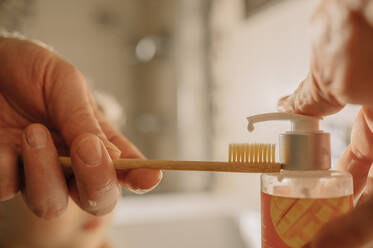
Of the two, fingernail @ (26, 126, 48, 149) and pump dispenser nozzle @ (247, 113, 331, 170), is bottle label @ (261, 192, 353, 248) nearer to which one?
pump dispenser nozzle @ (247, 113, 331, 170)

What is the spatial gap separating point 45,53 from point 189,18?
1019 millimetres

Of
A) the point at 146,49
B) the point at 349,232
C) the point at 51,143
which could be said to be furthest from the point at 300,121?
the point at 146,49

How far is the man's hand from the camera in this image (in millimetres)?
345

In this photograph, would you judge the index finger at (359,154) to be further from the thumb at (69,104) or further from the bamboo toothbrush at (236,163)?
the thumb at (69,104)

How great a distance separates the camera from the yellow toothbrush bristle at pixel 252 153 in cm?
33

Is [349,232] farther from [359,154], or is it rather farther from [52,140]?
[52,140]

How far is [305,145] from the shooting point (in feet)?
1.02

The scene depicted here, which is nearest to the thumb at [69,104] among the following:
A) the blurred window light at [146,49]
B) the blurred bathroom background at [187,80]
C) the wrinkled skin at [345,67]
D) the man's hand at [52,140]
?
the man's hand at [52,140]

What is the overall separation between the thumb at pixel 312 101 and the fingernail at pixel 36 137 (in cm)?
26

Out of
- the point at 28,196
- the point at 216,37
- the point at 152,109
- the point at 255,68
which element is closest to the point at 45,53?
the point at 28,196

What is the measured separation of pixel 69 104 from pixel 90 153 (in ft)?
0.35

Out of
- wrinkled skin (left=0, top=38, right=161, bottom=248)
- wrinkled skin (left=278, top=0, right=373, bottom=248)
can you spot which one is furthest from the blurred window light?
wrinkled skin (left=278, top=0, right=373, bottom=248)

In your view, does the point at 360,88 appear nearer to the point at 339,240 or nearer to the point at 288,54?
the point at 339,240

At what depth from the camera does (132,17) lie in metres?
1.80
